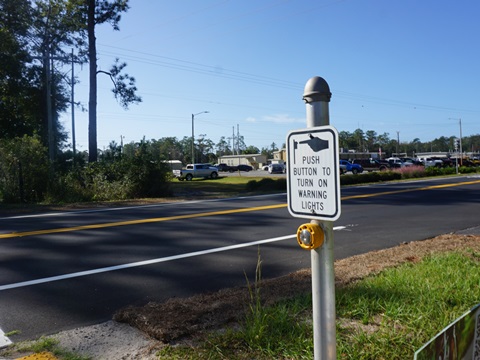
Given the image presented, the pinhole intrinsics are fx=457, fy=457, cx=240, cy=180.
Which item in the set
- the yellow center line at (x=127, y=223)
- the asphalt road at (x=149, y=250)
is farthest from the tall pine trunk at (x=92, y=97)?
the yellow center line at (x=127, y=223)

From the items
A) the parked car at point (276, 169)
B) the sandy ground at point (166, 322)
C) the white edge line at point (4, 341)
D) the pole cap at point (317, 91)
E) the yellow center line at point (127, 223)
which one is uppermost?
the parked car at point (276, 169)

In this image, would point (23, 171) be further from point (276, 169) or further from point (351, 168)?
point (276, 169)

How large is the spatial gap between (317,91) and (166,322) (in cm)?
278

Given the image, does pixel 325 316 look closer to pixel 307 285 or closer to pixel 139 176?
pixel 307 285

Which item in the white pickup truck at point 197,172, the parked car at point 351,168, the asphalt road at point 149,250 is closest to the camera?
the asphalt road at point 149,250

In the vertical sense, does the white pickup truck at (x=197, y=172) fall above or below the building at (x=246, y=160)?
below

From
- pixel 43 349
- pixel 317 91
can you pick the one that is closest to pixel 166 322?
pixel 43 349

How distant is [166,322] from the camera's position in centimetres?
427

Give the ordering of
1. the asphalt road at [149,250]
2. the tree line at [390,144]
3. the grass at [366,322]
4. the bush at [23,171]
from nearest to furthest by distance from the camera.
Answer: the grass at [366,322], the asphalt road at [149,250], the bush at [23,171], the tree line at [390,144]

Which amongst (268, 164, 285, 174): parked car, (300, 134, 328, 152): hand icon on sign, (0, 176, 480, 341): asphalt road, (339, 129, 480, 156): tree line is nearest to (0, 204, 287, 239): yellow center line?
(0, 176, 480, 341): asphalt road

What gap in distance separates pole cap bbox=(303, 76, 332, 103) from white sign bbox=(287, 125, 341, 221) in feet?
0.58

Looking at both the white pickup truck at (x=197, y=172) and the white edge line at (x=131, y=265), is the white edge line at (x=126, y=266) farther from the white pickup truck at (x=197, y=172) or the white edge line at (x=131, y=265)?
the white pickup truck at (x=197, y=172)

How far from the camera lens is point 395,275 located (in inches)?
221

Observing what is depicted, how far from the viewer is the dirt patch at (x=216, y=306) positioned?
13.8 feet
